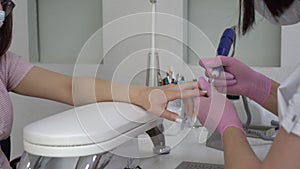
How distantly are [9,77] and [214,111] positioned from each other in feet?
2.07

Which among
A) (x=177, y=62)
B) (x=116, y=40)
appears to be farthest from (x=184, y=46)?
(x=116, y=40)

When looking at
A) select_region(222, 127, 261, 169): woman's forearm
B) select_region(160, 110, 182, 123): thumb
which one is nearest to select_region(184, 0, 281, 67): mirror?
select_region(160, 110, 182, 123): thumb

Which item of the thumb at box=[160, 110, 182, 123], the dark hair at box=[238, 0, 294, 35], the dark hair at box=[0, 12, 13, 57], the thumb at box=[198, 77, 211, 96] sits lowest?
the thumb at box=[160, 110, 182, 123]

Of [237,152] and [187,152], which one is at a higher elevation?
[237,152]

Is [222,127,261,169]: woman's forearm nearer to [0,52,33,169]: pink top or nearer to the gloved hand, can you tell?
the gloved hand

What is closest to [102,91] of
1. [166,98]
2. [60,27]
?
[166,98]

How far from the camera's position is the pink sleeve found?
3.61 ft

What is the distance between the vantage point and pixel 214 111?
83cm

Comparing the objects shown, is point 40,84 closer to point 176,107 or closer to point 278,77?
point 176,107

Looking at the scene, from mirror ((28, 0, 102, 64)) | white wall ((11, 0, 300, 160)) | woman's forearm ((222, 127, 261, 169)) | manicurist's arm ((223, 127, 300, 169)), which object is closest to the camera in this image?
manicurist's arm ((223, 127, 300, 169))

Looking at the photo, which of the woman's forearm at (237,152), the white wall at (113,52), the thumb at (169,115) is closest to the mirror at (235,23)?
the white wall at (113,52)

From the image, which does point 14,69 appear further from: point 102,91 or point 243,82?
point 243,82

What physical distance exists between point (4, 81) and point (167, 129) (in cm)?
51

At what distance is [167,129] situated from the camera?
94 centimetres
